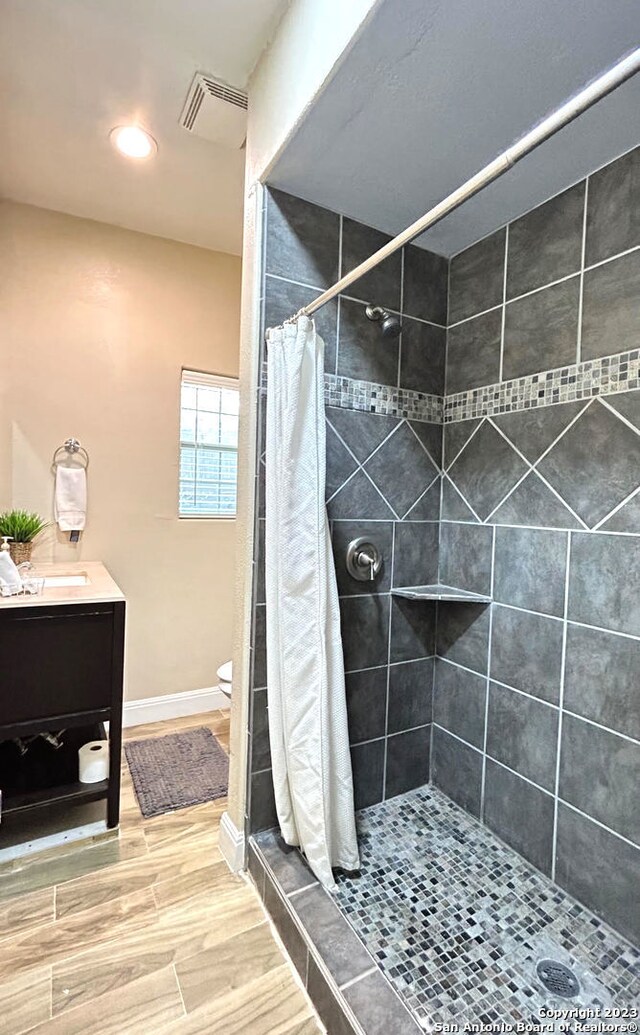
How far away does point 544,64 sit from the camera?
44.9 inches

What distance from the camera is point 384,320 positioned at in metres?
1.74

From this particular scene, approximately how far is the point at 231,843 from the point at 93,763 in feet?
2.04

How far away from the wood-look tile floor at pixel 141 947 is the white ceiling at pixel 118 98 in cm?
269

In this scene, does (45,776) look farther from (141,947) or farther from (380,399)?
(380,399)

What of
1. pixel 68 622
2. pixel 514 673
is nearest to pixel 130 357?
pixel 68 622

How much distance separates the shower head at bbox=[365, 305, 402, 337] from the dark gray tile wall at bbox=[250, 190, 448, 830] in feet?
0.09

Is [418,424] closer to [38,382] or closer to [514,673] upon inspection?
[514,673]

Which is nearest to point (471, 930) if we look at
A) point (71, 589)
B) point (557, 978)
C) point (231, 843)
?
point (557, 978)

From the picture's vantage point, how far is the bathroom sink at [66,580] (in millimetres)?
1959

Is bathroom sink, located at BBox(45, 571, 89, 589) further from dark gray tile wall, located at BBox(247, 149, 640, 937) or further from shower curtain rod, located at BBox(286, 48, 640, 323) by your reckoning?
shower curtain rod, located at BBox(286, 48, 640, 323)

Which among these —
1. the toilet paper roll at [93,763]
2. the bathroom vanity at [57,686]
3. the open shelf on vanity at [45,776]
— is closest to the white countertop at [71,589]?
the bathroom vanity at [57,686]

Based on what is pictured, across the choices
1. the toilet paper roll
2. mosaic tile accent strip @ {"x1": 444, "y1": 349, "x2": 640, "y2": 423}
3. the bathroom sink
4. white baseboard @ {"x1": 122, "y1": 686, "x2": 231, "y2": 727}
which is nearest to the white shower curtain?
mosaic tile accent strip @ {"x1": 444, "y1": 349, "x2": 640, "y2": 423}

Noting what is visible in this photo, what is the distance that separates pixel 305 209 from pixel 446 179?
479 mm

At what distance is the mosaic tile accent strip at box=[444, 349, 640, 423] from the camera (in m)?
1.35
